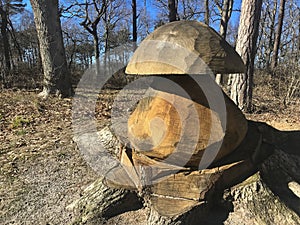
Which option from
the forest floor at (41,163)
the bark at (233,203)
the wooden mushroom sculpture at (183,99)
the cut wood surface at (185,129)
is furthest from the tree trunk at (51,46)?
the cut wood surface at (185,129)

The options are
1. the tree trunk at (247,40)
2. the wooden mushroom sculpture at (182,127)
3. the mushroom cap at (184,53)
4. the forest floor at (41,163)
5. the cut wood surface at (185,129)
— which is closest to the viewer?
the mushroom cap at (184,53)

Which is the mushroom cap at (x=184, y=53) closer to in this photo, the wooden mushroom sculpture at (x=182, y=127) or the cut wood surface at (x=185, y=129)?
the wooden mushroom sculpture at (x=182, y=127)

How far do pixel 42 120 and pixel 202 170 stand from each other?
4.47m

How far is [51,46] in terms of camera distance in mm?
6922

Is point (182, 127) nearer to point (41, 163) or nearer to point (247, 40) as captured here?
point (41, 163)

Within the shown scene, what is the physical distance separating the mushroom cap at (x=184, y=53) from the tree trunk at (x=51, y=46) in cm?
602

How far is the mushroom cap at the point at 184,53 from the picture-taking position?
5.03 ft

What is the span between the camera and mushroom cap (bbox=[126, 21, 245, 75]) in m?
1.53

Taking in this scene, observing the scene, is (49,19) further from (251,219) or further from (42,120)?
(251,219)

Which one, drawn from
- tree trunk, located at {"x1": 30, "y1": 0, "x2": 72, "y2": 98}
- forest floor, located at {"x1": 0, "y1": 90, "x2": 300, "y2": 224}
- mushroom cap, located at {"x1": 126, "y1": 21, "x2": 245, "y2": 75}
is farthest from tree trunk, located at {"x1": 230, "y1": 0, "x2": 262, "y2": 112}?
tree trunk, located at {"x1": 30, "y1": 0, "x2": 72, "y2": 98}

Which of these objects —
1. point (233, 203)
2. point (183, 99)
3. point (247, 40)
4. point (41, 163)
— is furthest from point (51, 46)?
point (233, 203)

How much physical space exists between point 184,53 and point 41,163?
2557mm

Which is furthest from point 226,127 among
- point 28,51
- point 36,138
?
point 28,51

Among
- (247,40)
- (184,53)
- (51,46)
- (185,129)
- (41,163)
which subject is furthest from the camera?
(51,46)
